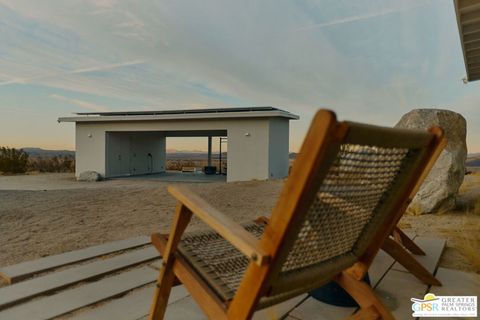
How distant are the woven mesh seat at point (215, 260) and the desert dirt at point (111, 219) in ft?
6.38

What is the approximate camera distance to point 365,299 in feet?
4.33

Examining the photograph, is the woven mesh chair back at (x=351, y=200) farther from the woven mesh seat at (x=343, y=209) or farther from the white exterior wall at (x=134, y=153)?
the white exterior wall at (x=134, y=153)

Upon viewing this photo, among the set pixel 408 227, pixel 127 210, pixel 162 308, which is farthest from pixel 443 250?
pixel 127 210

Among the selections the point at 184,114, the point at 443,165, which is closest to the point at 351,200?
the point at 443,165

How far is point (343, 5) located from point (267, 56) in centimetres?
288

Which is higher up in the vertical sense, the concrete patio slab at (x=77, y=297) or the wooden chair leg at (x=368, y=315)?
the wooden chair leg at (x=368, y=315)

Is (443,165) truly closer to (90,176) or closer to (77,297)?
(77,297)

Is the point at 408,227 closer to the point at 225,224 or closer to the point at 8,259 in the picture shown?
the point at 225,224

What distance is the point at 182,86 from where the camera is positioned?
1492 centimetres

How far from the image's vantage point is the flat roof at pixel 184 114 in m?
10.5

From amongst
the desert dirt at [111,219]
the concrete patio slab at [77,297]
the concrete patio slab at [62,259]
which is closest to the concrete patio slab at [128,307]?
the concrete patio slab at [77,297]

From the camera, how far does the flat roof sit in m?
10.5

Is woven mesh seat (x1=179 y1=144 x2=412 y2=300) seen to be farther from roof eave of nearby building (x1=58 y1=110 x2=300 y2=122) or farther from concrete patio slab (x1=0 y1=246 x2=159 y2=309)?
roof eave of nearby building (x1=58 y1=110 x2=300 y2=122)

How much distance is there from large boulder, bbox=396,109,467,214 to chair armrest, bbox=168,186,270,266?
13.9ft
